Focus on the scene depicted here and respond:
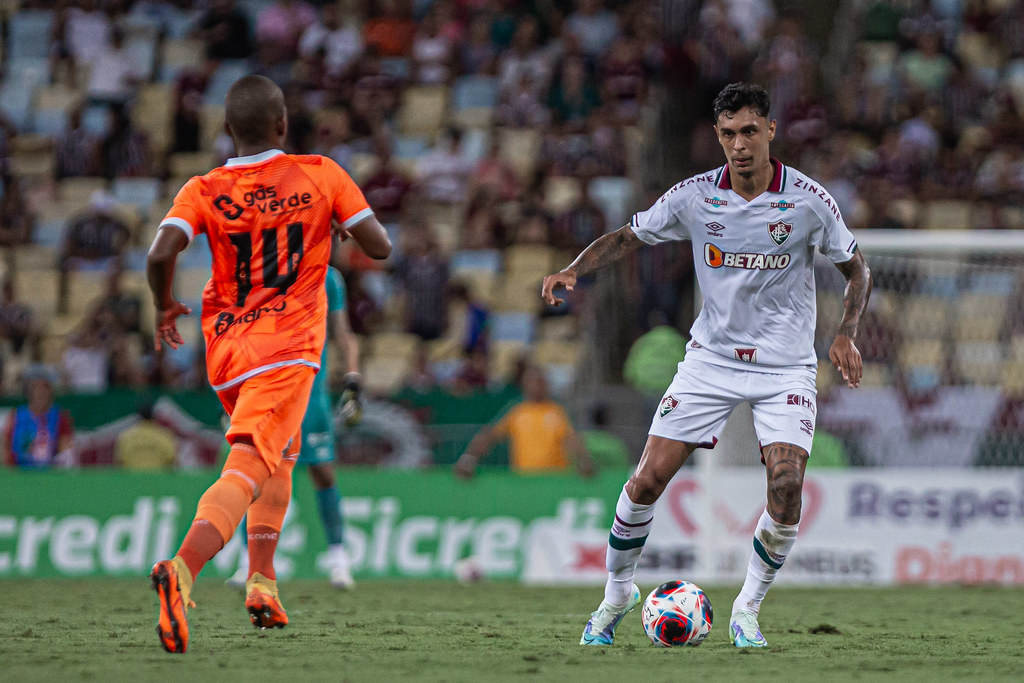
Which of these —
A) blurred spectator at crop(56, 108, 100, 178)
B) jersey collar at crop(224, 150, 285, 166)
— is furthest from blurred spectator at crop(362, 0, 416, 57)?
jersey collar at crop(224, 150, 285, 166)

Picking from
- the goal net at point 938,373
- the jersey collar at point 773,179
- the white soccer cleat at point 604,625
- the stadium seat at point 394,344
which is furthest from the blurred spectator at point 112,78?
the white soccer cleat at point 604,625

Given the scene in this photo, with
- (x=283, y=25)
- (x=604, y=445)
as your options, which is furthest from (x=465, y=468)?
(x=283, y=25)

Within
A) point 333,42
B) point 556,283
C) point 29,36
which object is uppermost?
point 29,36

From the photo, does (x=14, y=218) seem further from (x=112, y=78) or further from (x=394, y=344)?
(x=394, y=344)

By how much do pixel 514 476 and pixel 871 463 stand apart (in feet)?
10.7

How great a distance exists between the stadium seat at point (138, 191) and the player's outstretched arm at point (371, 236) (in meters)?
12.2

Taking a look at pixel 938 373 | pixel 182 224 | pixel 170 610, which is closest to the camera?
pixel 170 610

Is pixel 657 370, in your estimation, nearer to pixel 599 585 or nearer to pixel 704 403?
pixel 599 585

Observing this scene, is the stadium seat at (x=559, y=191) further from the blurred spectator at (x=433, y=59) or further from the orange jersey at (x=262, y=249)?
the orange jersey at (x=262, y=249)

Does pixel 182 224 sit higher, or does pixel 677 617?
pixel 182 224

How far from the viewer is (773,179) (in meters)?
6.59

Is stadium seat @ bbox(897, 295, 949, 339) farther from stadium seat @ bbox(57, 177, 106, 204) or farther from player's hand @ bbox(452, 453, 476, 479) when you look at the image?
stadium seat @ bbox(57, 177, 106, 204)

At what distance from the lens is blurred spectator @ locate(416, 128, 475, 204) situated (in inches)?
675

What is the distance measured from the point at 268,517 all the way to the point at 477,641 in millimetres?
1199
